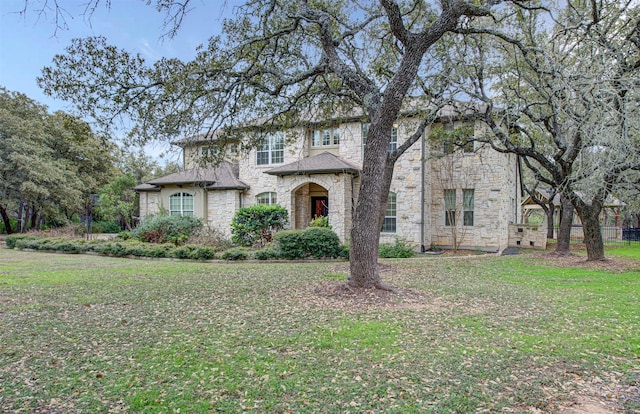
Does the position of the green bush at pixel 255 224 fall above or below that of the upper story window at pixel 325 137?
below

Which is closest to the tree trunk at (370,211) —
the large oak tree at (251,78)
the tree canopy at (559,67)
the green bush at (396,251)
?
the large oak tree at (251,78)

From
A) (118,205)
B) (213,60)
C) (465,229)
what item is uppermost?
(213,60)

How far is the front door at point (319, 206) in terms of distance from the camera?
18.4 m

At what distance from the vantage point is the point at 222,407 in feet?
10.0

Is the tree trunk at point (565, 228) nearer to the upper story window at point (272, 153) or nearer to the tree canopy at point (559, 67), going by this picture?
the tree canopy at point (559, 67)

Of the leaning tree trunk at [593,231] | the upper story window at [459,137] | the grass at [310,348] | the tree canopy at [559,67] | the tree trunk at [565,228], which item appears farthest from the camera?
the tree trunk at [565,228]

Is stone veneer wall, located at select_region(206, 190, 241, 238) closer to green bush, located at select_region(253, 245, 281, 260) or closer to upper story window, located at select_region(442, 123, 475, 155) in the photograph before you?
green bush, located at select_region(253, 245, 281, 260)

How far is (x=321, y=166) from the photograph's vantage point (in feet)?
52.5

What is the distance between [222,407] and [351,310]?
3.19 meters

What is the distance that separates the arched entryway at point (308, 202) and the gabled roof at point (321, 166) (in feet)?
5.02

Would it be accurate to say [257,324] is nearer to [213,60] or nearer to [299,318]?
[299,318]

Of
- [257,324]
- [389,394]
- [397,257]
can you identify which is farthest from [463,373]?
[397,257]

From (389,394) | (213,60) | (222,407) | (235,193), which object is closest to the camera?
(222,407)

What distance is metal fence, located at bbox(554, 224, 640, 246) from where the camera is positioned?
76.3ft
